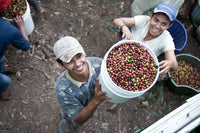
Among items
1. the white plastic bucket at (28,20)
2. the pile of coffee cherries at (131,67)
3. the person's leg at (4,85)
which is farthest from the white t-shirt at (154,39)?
the person's leg at (4,85)

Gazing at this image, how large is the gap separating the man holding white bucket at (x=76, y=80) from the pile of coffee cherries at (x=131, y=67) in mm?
265

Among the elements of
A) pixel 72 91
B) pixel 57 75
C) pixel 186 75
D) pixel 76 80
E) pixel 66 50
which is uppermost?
pixel 66 50

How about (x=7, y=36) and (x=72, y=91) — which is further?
(x=7, y=36)

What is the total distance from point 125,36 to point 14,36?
6.03 ft

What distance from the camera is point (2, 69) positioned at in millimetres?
3680

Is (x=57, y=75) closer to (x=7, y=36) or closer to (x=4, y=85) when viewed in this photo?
(x=4, y=85)

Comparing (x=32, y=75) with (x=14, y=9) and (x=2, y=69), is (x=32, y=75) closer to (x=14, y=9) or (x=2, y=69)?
(x=2, y=69)

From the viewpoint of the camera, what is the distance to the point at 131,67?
232cm

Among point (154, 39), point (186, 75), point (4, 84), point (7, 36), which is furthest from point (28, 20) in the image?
point (186, 75)

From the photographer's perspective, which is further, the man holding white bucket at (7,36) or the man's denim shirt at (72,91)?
the man holding white bucket at (7,36)

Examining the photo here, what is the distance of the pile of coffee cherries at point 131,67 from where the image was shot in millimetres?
2213

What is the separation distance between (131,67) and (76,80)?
730 millimetres

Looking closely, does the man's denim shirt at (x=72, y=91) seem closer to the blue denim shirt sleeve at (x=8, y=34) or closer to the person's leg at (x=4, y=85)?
the blue denim shirt sleeve at (x=8, y=34)

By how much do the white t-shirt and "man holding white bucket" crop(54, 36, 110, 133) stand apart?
1.04 meters
